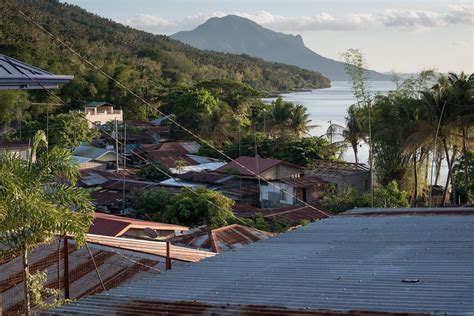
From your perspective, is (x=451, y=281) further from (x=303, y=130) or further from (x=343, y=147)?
(x=303, y=130)

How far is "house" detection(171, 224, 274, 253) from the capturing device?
1085 cm

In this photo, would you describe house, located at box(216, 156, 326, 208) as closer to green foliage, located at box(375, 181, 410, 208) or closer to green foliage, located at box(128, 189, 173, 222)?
green foliage, located at box(375, 181, 410, 208)

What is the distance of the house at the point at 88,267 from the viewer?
290 inches

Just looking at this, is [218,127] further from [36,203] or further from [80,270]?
[36,203]

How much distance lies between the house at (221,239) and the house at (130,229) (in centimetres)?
A: 57

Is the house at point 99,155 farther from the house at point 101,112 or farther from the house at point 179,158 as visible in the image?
the house at point 101,112

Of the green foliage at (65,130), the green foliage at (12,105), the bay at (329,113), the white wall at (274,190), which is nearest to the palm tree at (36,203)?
the white wall at (274,190)

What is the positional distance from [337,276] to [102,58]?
188 feet

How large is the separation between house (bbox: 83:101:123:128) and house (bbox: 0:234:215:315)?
1277 inches

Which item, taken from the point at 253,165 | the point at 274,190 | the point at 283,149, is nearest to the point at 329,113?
the point at 283,149

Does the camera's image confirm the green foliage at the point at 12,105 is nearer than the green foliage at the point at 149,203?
No

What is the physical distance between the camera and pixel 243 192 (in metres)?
22.0

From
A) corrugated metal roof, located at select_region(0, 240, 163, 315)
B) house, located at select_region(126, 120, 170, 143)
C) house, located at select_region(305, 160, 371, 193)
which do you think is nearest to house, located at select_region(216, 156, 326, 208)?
house, located at select_region(305, 160, 371, 193)

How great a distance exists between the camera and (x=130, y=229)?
12.2 meters
